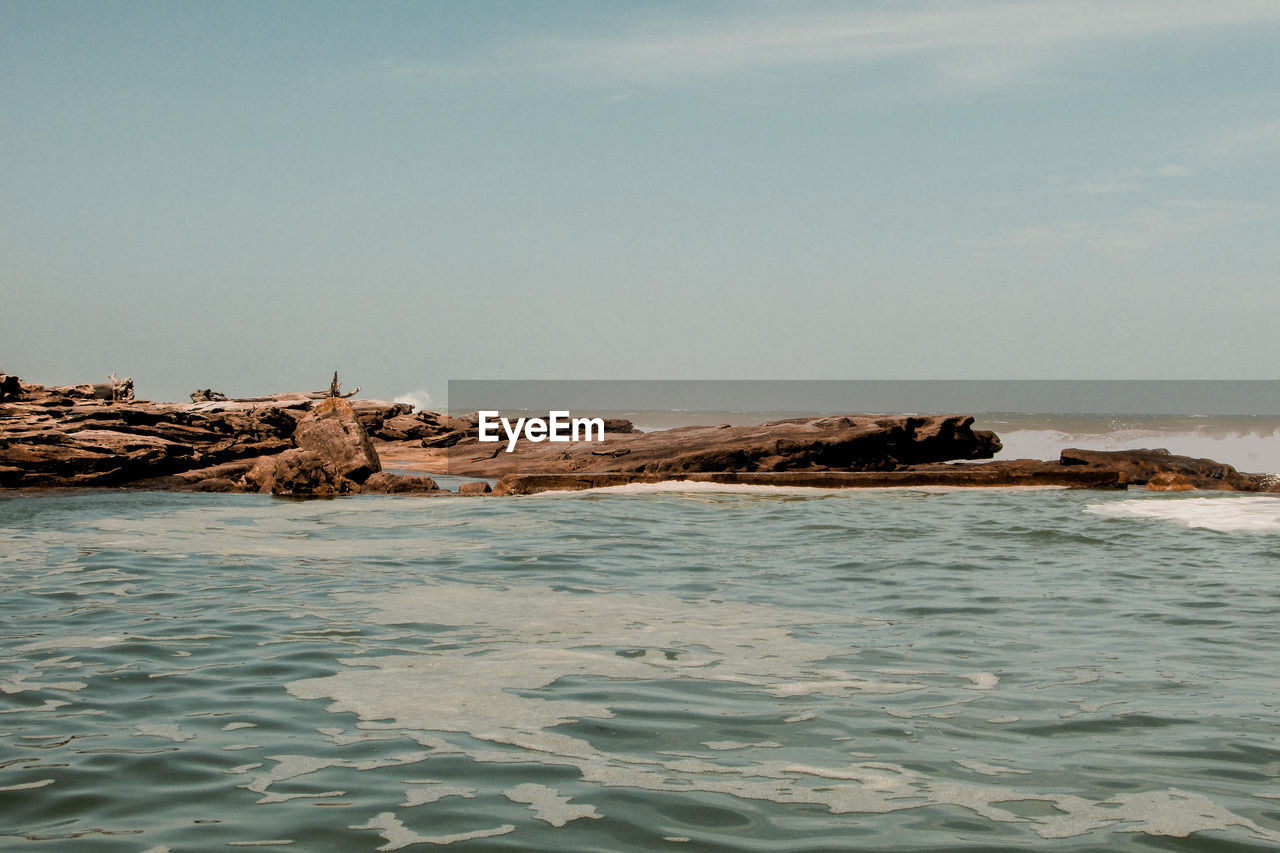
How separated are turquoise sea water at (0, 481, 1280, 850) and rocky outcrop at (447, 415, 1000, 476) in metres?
14.9

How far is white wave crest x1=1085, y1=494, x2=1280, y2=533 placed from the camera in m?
14.9

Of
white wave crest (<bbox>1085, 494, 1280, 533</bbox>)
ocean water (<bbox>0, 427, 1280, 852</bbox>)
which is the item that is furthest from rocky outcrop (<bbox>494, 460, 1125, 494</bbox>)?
ocean water (<bbox>0, 427, 1280, 852</bbox>)

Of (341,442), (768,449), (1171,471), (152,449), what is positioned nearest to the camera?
(341,442)

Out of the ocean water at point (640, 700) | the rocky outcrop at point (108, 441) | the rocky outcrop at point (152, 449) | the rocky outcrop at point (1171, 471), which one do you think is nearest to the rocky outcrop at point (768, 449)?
the rocky outcrop at point (1171, 471)

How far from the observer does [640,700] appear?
17.5 feet

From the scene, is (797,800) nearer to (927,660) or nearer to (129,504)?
(927,660)

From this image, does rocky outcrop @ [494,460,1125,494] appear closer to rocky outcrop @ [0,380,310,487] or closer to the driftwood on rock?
the driftwood on rock

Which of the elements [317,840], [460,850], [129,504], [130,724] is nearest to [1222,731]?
[460,850]

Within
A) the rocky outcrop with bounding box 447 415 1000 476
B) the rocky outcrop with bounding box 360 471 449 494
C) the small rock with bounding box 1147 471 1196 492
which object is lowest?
the small rock with bounding box 1147 471 1196 492

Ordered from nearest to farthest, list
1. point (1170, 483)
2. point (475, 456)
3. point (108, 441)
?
1. point (1170, 483)
2. point (108, 441)
3. point (475, 456)

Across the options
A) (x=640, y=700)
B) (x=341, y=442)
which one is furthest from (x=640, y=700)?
(x=341, y=442)

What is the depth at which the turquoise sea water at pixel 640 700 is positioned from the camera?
3.62 meters

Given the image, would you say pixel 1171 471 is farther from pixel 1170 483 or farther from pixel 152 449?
pixel 152 449

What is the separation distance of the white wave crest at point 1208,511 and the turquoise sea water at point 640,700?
3.60 meters
